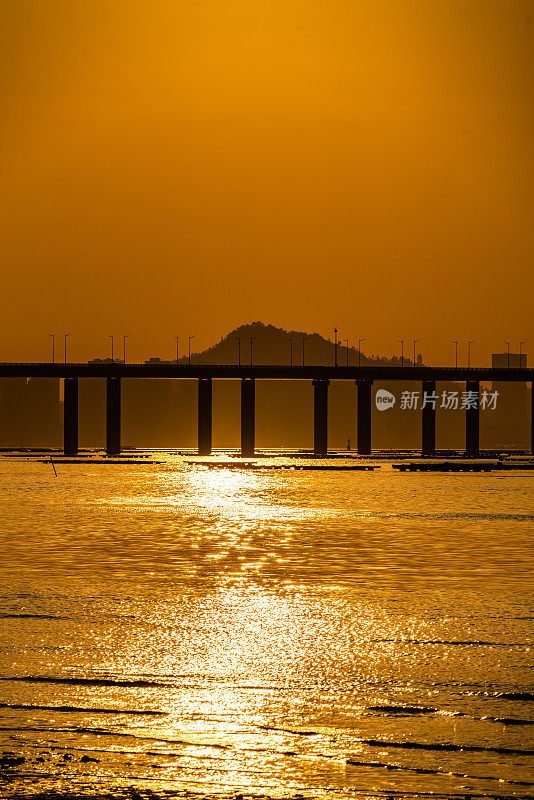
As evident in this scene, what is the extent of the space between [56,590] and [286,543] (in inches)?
638

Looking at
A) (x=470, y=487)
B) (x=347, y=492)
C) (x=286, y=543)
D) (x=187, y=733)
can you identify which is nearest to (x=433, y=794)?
(x=187, y=733)

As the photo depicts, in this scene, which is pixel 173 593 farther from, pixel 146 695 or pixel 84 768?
pixel 84 768

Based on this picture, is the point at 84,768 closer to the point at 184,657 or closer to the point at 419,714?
the point at 419,714

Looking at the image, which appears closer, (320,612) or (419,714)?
(419,714)

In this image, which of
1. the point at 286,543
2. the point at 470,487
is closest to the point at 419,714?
the point at 286,543

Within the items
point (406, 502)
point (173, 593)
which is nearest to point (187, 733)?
point (173, 593)

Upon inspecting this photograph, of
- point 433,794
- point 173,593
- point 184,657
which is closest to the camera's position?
point 433,794

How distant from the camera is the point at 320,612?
71.2ft

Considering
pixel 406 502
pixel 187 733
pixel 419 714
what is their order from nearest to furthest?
pixel 187 733 → pixel 419 714 → pixel 406 502

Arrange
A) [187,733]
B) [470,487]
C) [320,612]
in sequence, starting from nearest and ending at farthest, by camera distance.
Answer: [187,733]
[320,612]
[470,487]

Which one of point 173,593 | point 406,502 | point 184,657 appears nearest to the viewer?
point 184,657

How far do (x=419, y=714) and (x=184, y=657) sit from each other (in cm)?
441

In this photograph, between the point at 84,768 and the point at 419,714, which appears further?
the point at 419,714

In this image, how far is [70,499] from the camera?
75000mm
